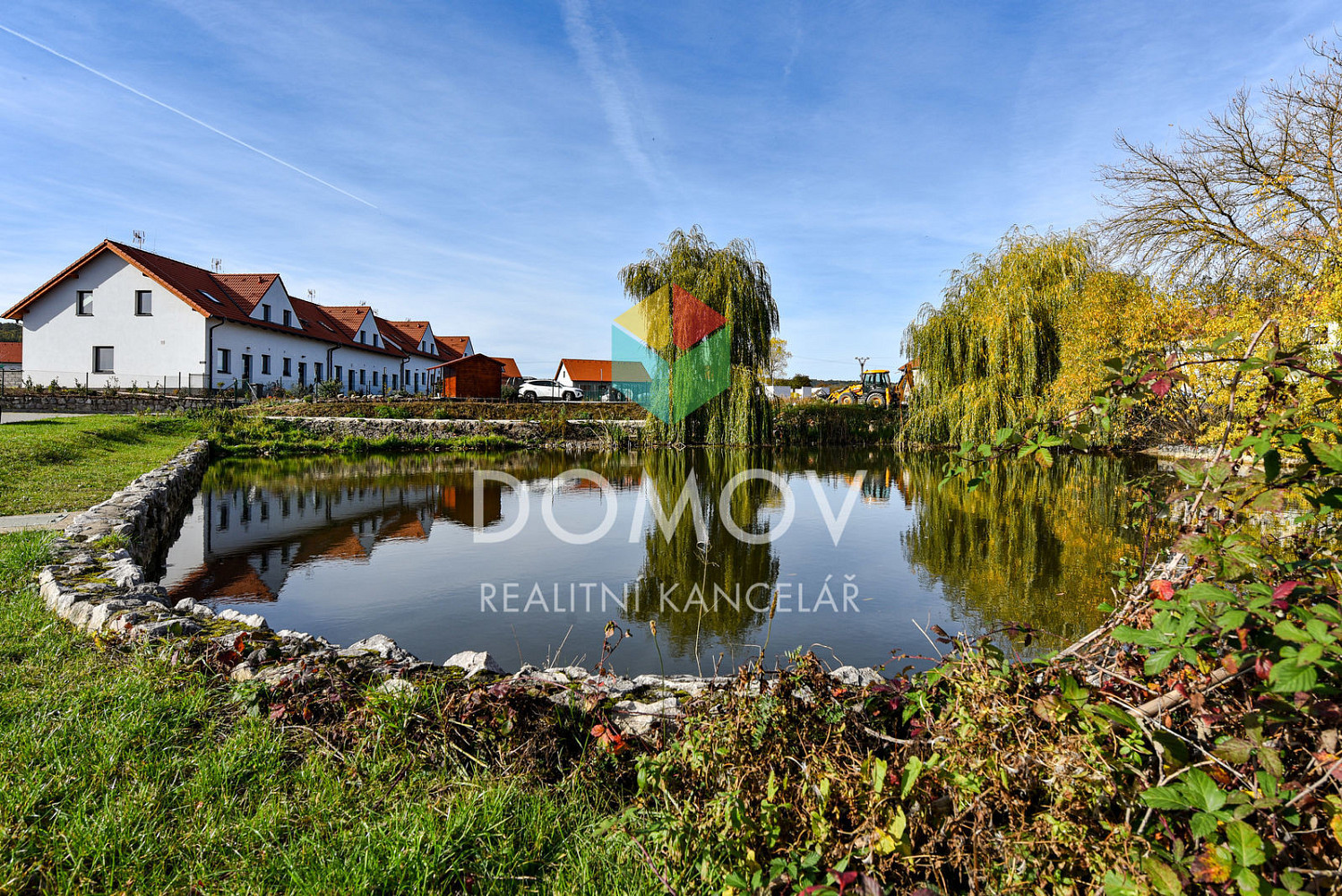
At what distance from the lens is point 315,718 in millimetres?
2906

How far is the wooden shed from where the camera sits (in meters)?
34.9

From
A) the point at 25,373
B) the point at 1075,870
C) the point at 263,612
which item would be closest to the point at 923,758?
the point at 1075,870

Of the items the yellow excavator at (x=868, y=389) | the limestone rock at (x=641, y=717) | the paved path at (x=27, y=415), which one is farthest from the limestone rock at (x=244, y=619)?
the yellow excavator at (x=868, y=389)

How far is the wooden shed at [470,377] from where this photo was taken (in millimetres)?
34906

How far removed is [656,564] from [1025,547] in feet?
14.3

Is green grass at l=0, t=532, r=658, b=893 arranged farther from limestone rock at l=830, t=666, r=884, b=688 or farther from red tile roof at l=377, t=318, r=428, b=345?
red tile roof at l=377, t=318, r=428, b=345

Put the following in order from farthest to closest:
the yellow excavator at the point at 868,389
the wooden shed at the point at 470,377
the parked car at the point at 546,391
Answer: the parked car at the point at 546,391
the yellow excavator at the point at 868,389
the wooden shed at the point at 470,377

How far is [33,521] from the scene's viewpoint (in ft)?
22.3

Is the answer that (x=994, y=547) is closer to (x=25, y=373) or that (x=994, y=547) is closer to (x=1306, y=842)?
(x=1306, y=842)

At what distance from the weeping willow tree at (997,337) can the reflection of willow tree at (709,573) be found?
431 inches

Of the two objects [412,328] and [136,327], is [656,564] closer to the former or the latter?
[136,327]

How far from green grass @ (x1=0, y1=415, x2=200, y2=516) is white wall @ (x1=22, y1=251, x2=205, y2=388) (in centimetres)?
1080

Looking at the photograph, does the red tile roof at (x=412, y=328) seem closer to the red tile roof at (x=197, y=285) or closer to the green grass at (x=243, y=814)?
the red tile roof at (x=197, y=285)

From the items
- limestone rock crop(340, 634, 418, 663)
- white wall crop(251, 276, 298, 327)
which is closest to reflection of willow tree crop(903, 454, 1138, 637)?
limestone rock crop(340, 634, 418, 663)
